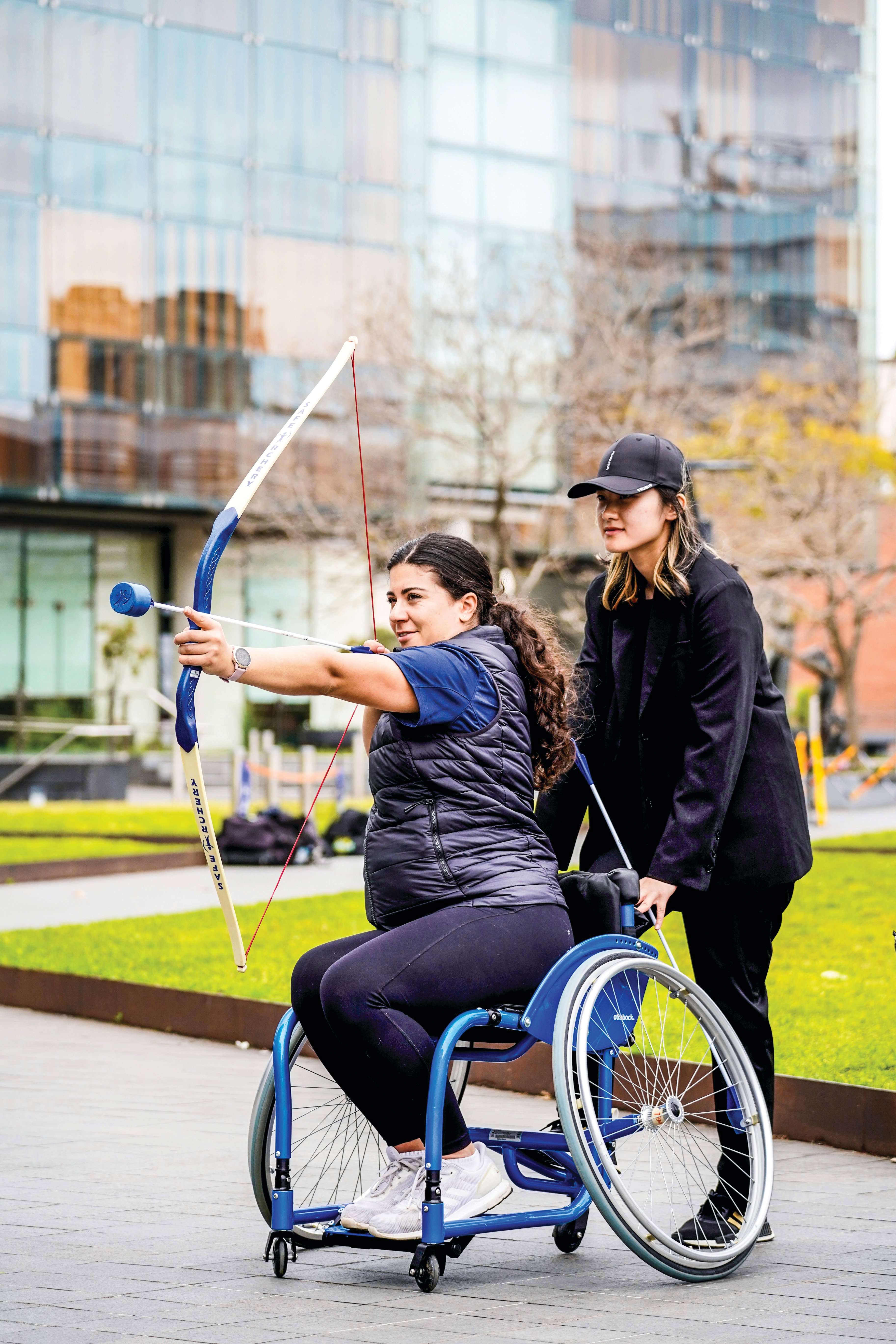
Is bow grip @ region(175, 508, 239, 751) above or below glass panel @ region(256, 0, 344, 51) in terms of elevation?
below

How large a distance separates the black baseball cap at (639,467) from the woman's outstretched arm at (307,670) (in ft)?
2.78

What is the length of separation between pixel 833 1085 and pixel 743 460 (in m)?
27.8

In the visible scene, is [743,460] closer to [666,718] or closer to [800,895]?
[800,895]

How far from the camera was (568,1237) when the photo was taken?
4.33 meters

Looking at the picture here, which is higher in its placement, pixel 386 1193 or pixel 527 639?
pixel 527 639

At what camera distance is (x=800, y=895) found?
1223cm

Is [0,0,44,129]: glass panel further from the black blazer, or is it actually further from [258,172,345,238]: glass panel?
the black blazer

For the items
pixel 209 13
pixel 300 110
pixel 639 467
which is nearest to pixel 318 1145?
pixel 639 467

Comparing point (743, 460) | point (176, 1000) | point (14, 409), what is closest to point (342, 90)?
point (14, 409)

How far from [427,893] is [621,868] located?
2.09 feet

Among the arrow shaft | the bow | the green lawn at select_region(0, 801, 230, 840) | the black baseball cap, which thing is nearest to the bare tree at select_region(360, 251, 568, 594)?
the green lawn at select_region(0, 801, 230, 840)

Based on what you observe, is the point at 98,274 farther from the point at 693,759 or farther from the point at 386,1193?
the point at 386,1193

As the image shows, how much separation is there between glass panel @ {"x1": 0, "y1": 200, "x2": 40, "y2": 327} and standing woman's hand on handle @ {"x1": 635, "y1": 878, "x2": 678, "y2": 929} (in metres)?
32.8

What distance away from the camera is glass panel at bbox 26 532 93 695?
3791cm
